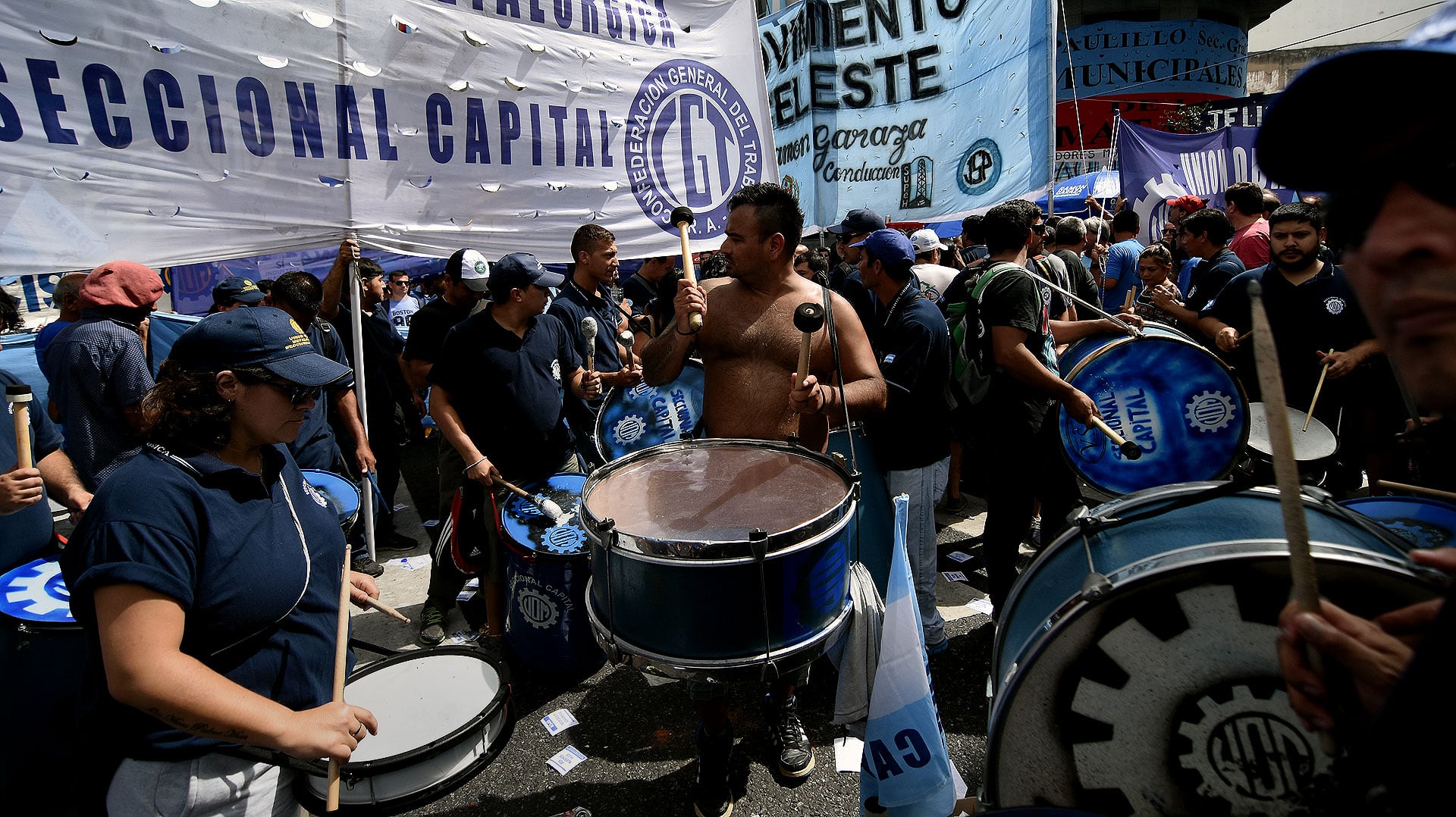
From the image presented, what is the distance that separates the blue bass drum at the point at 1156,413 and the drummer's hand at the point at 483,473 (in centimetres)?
305

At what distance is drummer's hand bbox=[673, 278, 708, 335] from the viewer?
3.08 m

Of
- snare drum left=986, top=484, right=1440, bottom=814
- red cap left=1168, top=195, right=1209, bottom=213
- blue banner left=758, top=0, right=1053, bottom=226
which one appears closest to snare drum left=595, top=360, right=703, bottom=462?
blue banner left=758, top=0, right=1053, bottom=226

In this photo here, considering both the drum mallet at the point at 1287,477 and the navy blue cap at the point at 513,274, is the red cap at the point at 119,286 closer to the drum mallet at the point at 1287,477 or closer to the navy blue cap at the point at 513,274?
the navy blue cap at the point at 513,274

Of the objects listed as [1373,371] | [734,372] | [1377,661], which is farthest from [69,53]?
[1373,371]

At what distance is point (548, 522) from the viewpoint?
3.58 meters

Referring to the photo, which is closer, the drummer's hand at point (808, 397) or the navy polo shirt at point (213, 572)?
the navy polo shirt at point (213, 572)

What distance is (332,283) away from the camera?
16.1ft

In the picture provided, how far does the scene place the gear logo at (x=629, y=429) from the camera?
4.49 m

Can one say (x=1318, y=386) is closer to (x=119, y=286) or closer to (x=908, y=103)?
(x=908, y=103)

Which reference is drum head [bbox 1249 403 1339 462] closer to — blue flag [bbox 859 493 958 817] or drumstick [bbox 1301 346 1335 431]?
drumstick [bbox 1301 346 1335 431]

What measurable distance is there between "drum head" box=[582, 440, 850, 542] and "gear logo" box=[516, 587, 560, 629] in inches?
48.5

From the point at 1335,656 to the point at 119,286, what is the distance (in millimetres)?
4580

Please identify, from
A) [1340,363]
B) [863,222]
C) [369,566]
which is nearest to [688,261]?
[863,222]

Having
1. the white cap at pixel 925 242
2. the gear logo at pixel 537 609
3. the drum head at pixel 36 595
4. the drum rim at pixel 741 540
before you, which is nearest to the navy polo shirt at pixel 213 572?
the drum rim at pixel 741 540
